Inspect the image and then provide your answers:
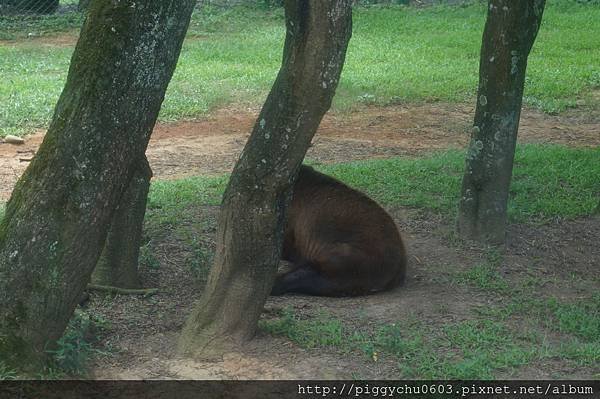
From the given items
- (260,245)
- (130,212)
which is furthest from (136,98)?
(130,212)

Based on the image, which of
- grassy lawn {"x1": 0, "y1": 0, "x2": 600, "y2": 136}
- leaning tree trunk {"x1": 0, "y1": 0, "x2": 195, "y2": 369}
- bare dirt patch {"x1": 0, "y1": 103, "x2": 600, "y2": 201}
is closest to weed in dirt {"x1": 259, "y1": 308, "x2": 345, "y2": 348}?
leaning tree trunk {"x1": 0, "y1": 0, "x2": 195, "y2": 369}

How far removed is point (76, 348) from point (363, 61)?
31.0ft

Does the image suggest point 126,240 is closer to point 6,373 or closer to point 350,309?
point 350,309

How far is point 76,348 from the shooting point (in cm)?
420

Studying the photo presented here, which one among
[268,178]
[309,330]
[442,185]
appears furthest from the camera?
[442,185]

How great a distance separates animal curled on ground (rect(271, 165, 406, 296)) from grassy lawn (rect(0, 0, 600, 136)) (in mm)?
4506

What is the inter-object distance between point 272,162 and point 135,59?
33.1 inches

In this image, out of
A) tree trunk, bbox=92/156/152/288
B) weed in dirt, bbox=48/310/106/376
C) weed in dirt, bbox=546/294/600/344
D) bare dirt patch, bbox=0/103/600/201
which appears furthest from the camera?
bare dirt patch, bbox=0/103/600/201

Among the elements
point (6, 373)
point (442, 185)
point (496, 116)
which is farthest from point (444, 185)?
point (6, 373)

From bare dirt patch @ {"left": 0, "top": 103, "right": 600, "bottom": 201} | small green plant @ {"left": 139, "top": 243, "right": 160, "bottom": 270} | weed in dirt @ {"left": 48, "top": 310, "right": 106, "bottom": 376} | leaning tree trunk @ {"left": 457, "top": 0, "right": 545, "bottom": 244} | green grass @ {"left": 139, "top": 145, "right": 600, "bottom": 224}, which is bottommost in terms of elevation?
bare dirt patch @ {"left": 0, "top": 103, "right": 600, "bottom": 201}

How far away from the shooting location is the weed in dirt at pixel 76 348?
4.07 metres

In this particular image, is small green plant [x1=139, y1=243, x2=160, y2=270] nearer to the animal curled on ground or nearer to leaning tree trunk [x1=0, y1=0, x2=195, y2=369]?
the animal curled on ground

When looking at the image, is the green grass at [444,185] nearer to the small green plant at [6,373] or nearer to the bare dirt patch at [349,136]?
the bare dirt patch at [349,136]

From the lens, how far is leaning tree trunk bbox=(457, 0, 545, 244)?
598 cm
